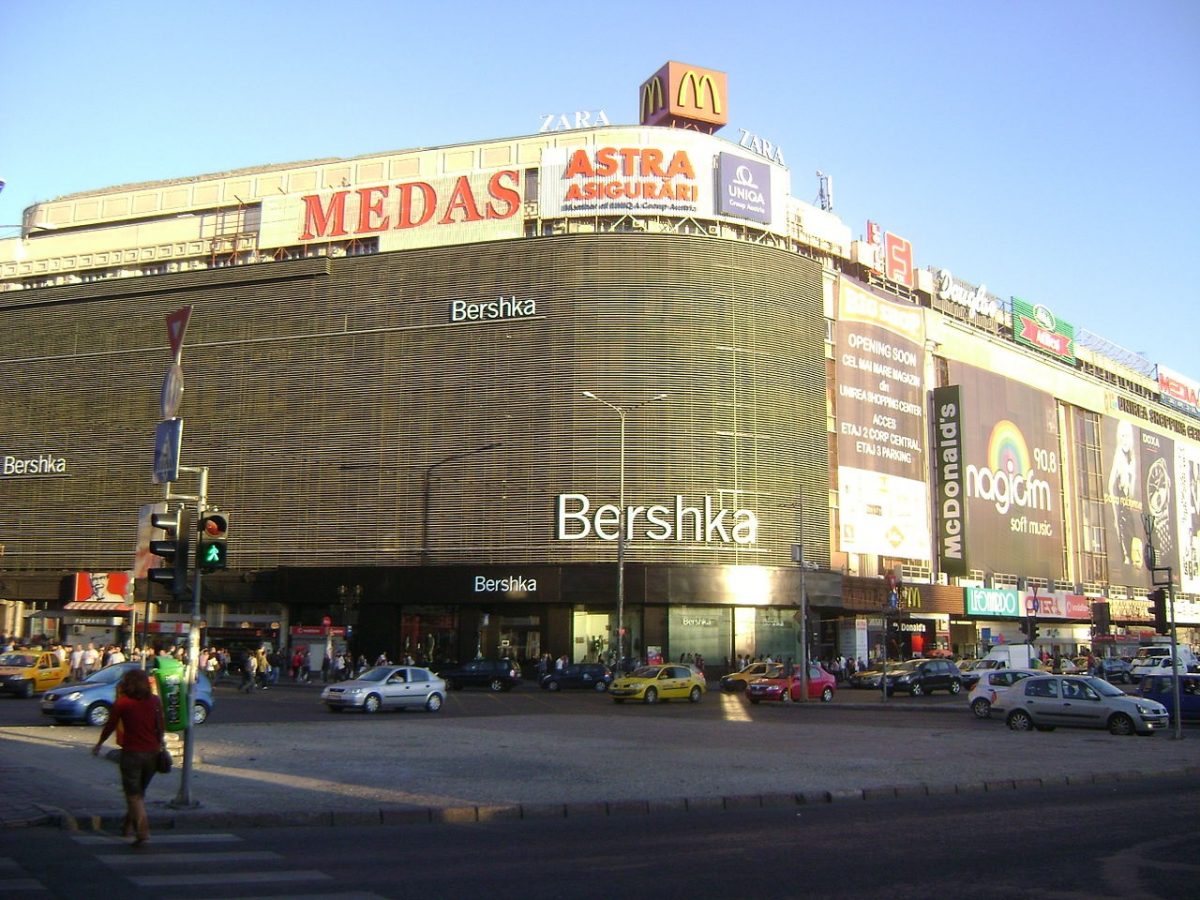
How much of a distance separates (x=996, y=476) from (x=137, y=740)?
77.2 metres

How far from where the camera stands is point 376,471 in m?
61.2

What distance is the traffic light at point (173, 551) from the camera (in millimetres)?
13242

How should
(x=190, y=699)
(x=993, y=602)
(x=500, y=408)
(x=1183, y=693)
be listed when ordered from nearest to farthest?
(x=190, y=699), (x=1183, y=693), (x=500, y=408), (x=993, y=602)

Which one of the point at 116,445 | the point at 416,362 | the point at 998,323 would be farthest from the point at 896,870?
the point at 998,323

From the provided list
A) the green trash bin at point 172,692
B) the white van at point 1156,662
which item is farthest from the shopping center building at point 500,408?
the green trash bin at point 172,692

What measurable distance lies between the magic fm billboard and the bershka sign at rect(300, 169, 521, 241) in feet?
112

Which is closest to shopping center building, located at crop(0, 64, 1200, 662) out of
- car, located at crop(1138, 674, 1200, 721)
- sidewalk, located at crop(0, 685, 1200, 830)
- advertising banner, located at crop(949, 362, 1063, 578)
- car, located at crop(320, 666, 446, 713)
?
advertising banner, located at crop(949, 362, 1063, 578)

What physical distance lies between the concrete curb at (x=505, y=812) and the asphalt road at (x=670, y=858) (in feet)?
0.90

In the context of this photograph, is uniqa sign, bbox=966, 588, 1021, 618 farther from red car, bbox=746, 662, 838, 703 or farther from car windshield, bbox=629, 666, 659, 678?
car windshield, bbox=629, 666, 659, 678

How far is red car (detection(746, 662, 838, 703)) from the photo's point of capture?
42.4 metres

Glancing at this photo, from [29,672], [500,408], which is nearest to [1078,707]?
[29,672]

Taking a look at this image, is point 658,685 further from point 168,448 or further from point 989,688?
point 168,448

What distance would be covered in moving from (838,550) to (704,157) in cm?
2422

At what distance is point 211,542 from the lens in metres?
13.5
